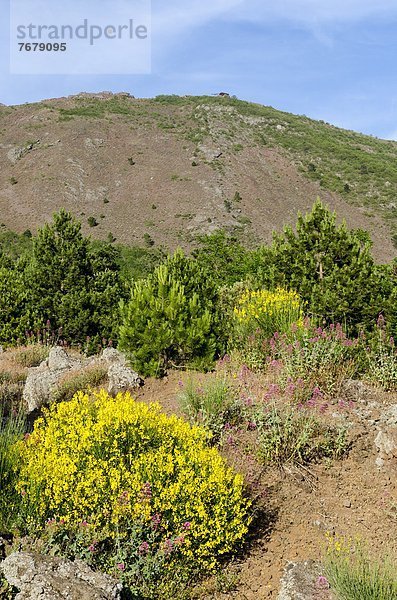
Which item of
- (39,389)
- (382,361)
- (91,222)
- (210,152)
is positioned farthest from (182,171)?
(382,361)

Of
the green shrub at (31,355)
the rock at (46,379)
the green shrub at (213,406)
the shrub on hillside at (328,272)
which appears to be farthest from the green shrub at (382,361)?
the green shrub at (31,355)

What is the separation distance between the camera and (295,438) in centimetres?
549

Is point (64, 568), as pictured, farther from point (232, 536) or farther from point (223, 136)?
point (223, 136)

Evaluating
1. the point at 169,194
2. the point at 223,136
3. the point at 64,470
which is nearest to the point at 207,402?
the point at 64,470

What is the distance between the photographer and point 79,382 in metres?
7.77

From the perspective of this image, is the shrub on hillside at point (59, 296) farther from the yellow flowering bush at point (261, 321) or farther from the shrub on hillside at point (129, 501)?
the shrub on hillside at point (129, 501)

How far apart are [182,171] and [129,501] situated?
58312 mm

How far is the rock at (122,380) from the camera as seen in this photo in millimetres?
7418

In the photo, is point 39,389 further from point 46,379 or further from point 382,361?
point 382,361

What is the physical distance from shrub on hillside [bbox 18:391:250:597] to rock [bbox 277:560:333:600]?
435 millimetres

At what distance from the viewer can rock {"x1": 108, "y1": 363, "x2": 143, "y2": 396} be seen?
7418 mm

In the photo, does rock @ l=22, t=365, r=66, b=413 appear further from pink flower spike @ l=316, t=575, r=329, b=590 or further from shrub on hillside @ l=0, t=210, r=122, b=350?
pink flower spike @ l=316, t=575, r=329, b=590

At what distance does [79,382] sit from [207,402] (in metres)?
2.66

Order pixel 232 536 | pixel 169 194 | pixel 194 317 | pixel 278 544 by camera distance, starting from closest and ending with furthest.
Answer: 1. pixel 232 536
2. pixel 278 544
3. pixel 194 317
4. pixel 169 194
